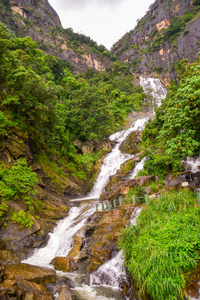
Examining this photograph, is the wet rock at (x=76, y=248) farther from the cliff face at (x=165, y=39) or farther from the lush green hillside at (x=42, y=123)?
the cliff face at (x=165, y=39)

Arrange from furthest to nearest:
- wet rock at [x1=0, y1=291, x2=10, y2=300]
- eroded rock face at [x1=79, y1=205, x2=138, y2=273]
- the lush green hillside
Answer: the lush green hillside < eroded rock face at [x1=79, y1=205, x2=138, y2=273] < wet rock at [x1=0, y1=291, x2=10, y2=300]

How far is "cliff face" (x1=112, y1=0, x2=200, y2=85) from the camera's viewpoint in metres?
49.6

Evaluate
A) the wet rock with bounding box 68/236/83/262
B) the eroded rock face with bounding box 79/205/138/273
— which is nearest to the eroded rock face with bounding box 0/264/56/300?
the eroded rock face with bounding box 79/205/138/273

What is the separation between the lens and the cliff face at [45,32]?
51.2 m

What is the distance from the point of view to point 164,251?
554 centimetres

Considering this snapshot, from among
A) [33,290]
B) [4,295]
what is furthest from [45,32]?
[4,295]

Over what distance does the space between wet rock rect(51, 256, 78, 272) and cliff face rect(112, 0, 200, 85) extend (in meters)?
51.5

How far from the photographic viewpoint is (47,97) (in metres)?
16.0

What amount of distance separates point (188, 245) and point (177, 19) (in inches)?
2703

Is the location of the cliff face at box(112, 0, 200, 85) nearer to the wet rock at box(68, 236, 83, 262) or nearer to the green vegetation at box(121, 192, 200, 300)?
the green vegetation at box(121, 192, 200, 300)

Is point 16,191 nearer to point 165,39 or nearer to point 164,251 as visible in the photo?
point 164,251

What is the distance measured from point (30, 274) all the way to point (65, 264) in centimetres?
206

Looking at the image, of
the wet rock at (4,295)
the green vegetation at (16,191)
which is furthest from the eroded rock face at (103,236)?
the wet rock at (4,295)

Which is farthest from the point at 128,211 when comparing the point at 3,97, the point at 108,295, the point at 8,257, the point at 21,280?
the point at 3,97
